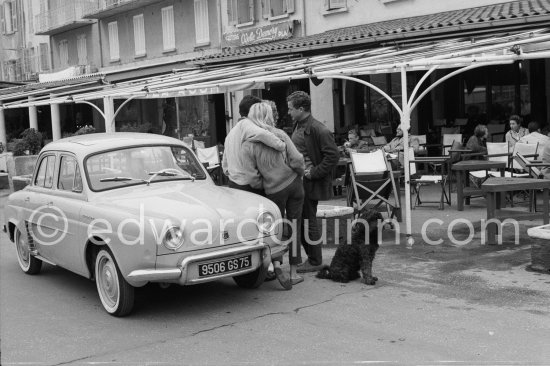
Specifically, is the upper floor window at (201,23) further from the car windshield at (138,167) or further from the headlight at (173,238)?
the headlight at (173,238)

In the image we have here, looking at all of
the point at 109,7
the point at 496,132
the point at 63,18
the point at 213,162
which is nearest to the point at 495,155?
the point at 496,132

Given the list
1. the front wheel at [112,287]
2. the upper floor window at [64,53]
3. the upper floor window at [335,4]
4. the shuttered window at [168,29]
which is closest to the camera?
the front wheel at [112,287]

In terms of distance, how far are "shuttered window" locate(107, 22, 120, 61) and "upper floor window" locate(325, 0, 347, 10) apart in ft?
44.0

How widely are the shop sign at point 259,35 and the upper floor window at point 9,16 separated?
72.9ft

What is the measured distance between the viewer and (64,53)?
35.5 meters

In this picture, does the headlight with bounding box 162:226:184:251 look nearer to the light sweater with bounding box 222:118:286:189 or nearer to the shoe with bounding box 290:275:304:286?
the light sweater with bounding box 222:118:286:189

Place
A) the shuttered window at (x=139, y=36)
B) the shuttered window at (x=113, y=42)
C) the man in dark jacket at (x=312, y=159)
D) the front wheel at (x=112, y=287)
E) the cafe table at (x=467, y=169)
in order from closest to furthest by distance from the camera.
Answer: the front wheel at (x=112, y=287) → the man in dark jacket at (x=312, y=159) → the cafe table at (x=467, y=169) → the shuttered window at (x=139, y=36) → the shuttered window at (x=113, y=42)

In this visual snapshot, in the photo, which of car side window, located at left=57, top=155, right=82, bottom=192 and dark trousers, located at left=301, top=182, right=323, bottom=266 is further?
dark trousers, located at left=301, top=182, right=323, bottom=266

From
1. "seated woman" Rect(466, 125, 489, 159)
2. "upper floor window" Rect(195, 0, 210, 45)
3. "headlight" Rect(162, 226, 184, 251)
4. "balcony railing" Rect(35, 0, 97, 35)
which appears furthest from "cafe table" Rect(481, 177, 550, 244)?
"balcony railing" Rect(35, 0, 97, 35)

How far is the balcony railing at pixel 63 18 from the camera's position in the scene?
32.6 metres

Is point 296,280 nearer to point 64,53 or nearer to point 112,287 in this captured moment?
point 112,287

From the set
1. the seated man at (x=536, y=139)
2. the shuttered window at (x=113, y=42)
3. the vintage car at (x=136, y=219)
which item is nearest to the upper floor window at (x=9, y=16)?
the shuttered window at (x=113, y=42)

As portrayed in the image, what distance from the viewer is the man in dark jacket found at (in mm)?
7434

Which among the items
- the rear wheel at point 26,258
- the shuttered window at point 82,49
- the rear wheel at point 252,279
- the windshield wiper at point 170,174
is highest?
the shuttered window at point 82,49
